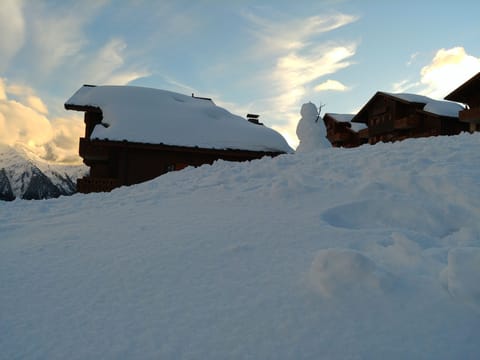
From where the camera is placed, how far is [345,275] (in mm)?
2227

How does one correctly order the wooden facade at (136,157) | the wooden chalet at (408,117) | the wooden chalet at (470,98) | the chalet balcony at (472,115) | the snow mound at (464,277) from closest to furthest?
1. the snow mound at (464,277)
2. the wooden facade at (136,157)
3. the chalet balcony at (472,115)
4. the wooden chalet at (470,98)
5. the wooden chalet at (408,117)

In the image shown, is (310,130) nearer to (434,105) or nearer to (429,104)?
(429,104)

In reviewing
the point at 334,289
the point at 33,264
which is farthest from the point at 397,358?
the point at 33,264

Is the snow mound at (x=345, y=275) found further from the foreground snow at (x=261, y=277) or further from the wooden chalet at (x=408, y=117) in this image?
the wooden chalet at (x=408, y=117)

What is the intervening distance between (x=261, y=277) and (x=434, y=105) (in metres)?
26.6

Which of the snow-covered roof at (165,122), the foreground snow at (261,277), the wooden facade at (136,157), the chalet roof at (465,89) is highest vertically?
the chalet roof at (465,89)

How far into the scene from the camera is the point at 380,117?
28906mm

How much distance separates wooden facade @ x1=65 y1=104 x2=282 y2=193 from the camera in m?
13.5

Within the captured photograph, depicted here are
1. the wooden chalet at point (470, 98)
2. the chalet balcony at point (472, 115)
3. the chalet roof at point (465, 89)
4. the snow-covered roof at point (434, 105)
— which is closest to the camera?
the chalet balcony at point (472, 115)

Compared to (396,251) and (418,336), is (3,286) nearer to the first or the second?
(418,336)

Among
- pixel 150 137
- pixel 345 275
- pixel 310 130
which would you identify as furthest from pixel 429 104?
pixel 345 275

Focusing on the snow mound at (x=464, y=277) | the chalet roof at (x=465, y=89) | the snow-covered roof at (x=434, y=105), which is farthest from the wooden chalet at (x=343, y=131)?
the snow mound at (x=464, y=277)

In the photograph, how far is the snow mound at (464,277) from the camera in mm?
2014

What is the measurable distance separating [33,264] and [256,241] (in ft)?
6.51
